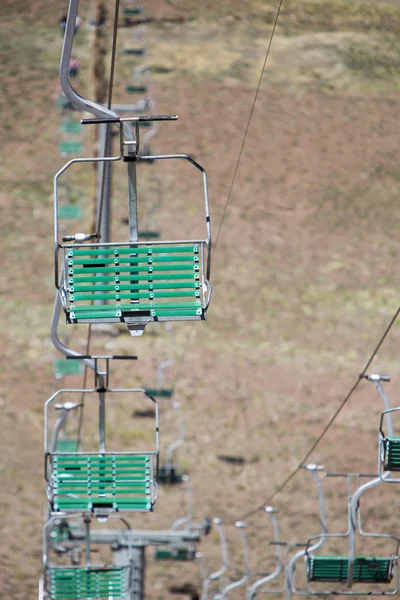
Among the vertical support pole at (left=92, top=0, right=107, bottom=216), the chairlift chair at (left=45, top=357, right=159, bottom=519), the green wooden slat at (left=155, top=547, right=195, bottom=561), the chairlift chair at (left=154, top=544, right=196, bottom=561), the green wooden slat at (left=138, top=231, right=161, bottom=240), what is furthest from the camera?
the vertical support pole at (left=92, top=0, right=107, bottom=216)

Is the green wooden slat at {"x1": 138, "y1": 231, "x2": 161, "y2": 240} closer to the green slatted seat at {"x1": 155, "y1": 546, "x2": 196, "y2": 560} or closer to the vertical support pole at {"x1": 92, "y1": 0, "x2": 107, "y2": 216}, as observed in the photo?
the green slatted seat at {"x1": 155, "y1": 546, "x2": 196, "y2": 560}

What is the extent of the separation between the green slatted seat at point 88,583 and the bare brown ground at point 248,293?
8.94 m

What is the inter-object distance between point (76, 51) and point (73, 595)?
3117cm

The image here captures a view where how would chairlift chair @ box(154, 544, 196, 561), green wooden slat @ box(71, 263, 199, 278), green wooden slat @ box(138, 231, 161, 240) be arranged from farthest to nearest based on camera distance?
green wooden slat @ box(138, 231, 161, 240) → chairlift chair @ box(154, 544, 196, 561) → green wooden slat @ box(71, 263, 199, 278)

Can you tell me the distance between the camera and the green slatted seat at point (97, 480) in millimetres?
12414

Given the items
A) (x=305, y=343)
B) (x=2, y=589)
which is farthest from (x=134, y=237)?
(x=305, y=343)

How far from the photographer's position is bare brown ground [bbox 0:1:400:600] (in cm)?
2622

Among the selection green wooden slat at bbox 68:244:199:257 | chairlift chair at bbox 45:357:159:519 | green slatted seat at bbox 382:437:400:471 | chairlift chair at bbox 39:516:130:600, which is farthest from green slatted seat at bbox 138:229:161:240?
green wooden slat at bbox 68:244:199:257

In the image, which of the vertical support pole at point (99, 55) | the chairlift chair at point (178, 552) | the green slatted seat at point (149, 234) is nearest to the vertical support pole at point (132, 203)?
the chairlift chair at point (178, 552)

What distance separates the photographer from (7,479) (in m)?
26.1

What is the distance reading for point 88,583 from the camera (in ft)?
46.1

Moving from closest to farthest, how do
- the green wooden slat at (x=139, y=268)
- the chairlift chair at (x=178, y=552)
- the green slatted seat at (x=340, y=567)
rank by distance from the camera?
1. the green wooden slat at (x=139, y=268)
2. the green slatted seat at (x=340, y=567)
3. the chairlift chair at (x=178, y=552)

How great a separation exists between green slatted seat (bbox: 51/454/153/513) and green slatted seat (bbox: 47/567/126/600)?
5.27 ft

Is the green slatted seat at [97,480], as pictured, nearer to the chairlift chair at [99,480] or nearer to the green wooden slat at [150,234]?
the chairlift chair at [99,480]
